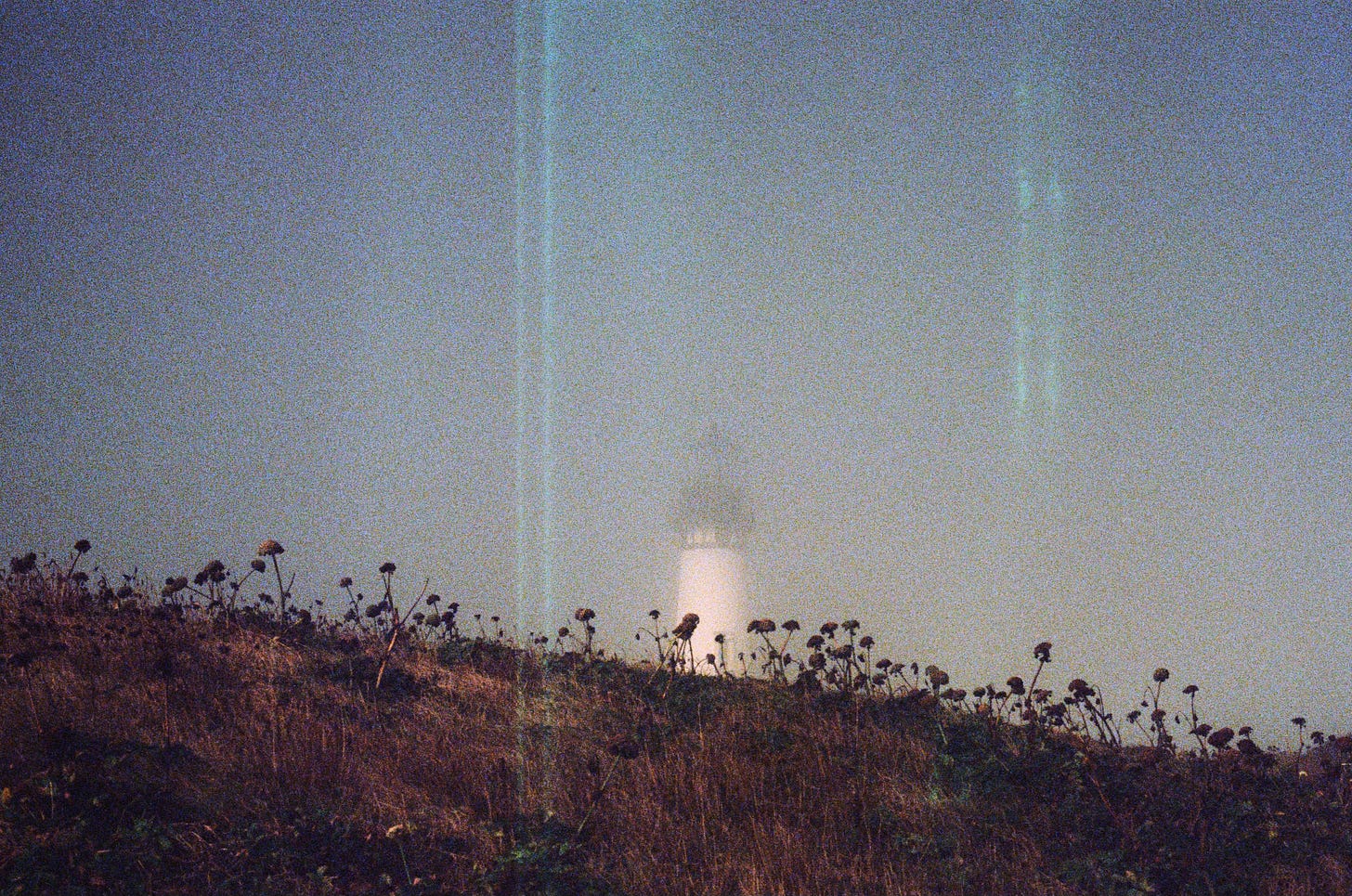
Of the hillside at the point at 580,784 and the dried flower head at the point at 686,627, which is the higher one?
the dried flower head at the point at 686,627

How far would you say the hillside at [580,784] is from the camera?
4.54 metres

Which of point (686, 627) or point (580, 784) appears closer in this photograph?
point (580, 784)

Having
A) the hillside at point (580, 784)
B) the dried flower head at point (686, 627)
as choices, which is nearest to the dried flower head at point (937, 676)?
the hillside at point (580, 784)

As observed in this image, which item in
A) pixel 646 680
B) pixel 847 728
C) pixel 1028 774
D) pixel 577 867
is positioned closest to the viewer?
pixel 577 867

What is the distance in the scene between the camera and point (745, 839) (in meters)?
5.08

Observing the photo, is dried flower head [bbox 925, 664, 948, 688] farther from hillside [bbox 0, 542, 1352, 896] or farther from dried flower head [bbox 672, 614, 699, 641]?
dried flower head [bbox 672, 614, 699, 641]

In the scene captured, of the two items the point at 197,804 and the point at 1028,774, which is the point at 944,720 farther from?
the point at 197,804

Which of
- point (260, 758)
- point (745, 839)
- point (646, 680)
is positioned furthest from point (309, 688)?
point (745, 839)

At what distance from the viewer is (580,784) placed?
564 cm

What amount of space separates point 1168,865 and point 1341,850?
150 centimetres

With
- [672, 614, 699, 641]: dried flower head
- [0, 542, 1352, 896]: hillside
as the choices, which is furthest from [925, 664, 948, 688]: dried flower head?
[672, 614, 699, 641]: dried flower head

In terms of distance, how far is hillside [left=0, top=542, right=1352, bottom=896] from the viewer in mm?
4543

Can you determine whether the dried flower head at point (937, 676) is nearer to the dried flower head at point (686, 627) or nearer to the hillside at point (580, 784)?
the hillside at point (580, 784)

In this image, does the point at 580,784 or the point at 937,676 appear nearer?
the point at 580,784
